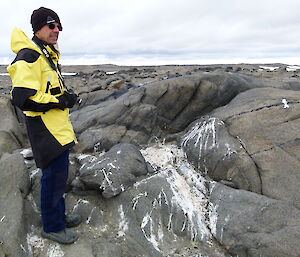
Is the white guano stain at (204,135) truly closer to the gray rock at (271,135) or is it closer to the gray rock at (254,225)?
the gray rock at (271,135)

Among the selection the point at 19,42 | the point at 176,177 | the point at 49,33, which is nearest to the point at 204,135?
the point at 176,177

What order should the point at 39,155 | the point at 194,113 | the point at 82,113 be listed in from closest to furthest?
the point at 39,155, the point at 194,113, the point at 82,113

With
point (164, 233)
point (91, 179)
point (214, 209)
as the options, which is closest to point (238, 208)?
point (214, 209)

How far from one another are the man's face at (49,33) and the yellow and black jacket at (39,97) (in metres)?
0.12

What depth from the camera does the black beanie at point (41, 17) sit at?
502 centimetres

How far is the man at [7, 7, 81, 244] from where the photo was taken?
15.5 feet

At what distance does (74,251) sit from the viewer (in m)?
5.64

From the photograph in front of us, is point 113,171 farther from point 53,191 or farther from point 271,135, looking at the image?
point 271,135

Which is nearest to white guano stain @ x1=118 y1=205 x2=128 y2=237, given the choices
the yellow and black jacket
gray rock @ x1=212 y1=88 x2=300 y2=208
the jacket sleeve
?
the yellow and black jacket

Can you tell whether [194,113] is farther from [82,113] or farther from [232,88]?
[82,113]

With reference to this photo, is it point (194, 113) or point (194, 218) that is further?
point (194, 113)

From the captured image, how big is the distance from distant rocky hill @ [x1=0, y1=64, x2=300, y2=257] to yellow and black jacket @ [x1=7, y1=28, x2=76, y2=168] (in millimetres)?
1765

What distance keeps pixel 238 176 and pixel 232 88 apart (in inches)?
140

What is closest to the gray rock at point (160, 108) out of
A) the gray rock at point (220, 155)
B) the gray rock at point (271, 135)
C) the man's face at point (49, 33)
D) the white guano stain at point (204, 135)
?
the gray rock at point (271, 135)
